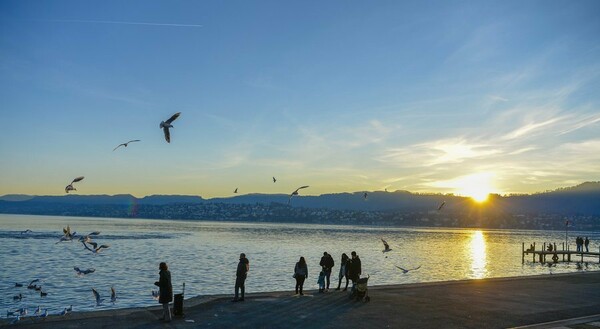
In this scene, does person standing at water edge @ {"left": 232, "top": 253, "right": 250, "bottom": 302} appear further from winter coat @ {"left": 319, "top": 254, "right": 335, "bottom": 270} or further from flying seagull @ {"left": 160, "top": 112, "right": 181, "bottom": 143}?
flying seagull @ {"left": 160, "top": 112, "right": 181, "bottom": 143}

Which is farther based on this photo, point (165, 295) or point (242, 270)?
point (242, 270)

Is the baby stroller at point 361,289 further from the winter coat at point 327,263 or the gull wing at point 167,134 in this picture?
the gull wing at point 167,134

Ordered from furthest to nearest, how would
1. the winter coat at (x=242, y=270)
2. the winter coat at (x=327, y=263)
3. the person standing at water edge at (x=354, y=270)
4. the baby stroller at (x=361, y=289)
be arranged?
the winter coat at (x=327, y=263), the person standing at water edge at (x=354, y=270), the baby stroller at (x=361, y=289), the winter coat at (x=242, y=270)

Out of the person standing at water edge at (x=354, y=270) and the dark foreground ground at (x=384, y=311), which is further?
the person standing at water edge at (x=354, y=270)

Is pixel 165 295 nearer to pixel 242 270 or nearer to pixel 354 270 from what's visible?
pixel 242 270

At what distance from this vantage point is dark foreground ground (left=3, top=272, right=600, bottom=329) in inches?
639

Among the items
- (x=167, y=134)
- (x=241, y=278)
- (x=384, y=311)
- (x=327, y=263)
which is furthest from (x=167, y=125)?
(x=327, y=263)

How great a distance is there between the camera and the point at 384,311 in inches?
736

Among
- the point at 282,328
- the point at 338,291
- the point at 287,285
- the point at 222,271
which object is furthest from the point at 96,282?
the point at 282,328

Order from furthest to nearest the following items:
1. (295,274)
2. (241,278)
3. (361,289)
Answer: (295,274) → (361,289) → (241,278)

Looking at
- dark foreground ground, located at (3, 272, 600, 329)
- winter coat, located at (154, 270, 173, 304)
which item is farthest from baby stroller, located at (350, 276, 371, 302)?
winter coat, located at (154, 270, 173, 304)

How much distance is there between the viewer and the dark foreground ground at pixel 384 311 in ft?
53.3

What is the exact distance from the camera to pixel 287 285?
43156 millimetres

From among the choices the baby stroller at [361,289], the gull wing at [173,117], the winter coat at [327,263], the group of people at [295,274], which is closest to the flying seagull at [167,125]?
the gull wing at [173,117]
